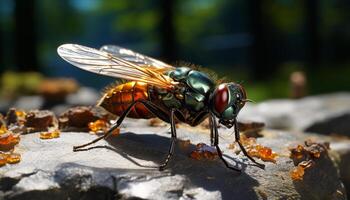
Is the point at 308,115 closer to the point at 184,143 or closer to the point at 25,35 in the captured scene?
the point at 184,143

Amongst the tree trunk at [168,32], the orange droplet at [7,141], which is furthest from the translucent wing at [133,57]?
the tree trunk at [168,32]

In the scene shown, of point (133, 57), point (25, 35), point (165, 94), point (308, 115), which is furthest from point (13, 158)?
point (25, 35)

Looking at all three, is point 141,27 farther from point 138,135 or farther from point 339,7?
point 138,135

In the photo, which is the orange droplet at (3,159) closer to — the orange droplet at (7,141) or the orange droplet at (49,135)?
the orange droplet at (7,141)

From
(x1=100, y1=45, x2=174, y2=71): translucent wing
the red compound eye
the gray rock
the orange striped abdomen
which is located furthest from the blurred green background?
the red compound eye

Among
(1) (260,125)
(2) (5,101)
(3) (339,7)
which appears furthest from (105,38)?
(1) (260,125)

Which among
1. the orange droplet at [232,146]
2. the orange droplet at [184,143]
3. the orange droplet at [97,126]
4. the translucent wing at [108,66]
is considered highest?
the translucent wing at [108,66]

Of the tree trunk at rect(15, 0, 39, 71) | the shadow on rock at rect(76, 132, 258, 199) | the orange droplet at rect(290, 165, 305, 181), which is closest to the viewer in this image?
the shadow on rock at rect(76, 132, 258, 199)

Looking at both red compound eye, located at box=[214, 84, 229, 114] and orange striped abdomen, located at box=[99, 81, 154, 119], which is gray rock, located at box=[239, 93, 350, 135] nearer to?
orange striped abdomen, located at box=[99, 81, 154, 119]
